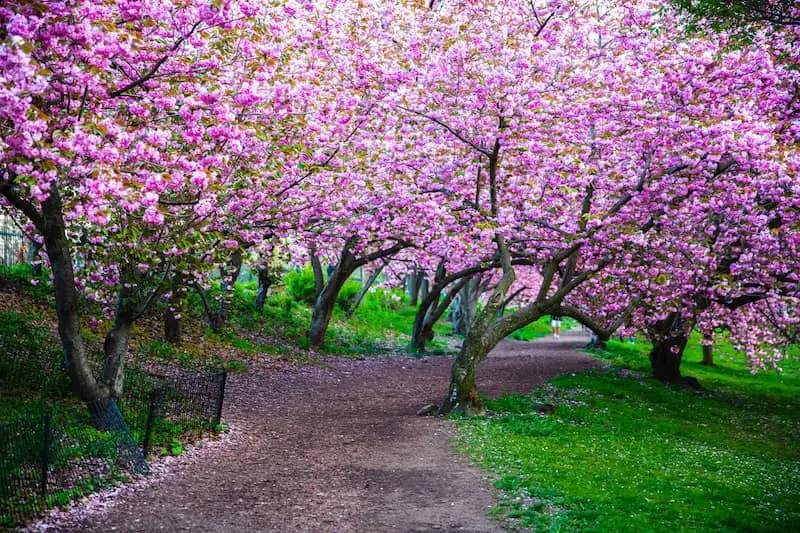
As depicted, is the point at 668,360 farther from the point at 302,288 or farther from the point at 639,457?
the point at 302,288

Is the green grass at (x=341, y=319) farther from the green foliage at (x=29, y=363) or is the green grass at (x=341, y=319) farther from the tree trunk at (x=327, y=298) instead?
the green foliage at (x=29, y=363)

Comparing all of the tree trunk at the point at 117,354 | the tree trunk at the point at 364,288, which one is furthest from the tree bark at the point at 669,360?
the tree trunk at the point at 117,354

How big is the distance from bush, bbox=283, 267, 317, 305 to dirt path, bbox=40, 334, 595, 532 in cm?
1767

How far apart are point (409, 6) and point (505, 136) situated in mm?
4019

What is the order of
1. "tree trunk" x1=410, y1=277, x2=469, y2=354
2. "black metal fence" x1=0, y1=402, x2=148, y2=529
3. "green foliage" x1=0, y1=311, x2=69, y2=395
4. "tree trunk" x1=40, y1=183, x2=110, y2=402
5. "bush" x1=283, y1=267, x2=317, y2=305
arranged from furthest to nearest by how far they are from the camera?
"bush" x1=283, y1=267, x2=317, y2=305 → "tree trunk" x1=410, y1=277, x2=469, y2=354 → "green foliage" x1=0, y1=311, x2=69, y2=395 → "tree trunk" x1=40, y1=183, x2=110, y2=402 → "black metal fence" x1=0, y1=402, x2=148, y2=529

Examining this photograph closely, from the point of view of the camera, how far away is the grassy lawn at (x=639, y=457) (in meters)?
8.62

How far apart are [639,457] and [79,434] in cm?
898

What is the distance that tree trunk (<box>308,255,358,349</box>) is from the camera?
25562 millimetres

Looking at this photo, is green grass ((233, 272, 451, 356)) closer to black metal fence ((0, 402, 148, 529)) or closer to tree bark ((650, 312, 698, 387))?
tree bark ((650, 312, 698, 387))

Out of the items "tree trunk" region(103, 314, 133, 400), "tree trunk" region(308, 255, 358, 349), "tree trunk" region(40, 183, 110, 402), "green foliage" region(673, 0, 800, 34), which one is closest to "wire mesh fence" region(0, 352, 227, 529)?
"tree trunk" region(40, 183, 110, 402)

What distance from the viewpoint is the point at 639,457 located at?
12.4 meters

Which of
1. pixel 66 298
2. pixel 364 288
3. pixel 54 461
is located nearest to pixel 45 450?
pixel 54 461

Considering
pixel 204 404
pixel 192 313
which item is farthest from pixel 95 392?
pixel 192 313

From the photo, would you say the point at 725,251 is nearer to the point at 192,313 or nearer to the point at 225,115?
the point at 225,115
